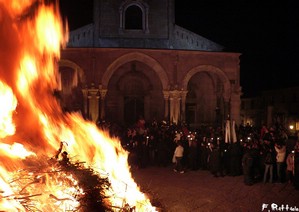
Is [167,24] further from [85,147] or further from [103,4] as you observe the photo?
[85,147]

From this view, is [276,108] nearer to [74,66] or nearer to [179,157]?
[74,66]

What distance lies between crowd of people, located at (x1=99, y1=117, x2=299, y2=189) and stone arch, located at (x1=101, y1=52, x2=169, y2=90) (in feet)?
23.2

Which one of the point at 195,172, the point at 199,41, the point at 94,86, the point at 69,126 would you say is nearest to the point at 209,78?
the point at 199,41

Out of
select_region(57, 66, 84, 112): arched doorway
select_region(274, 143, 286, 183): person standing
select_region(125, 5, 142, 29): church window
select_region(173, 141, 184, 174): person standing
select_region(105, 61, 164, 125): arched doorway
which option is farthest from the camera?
select_region(105, 61, 164, 125): arched doorway

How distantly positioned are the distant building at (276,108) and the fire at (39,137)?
25482 millimetres

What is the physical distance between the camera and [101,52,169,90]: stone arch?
80.8 feet

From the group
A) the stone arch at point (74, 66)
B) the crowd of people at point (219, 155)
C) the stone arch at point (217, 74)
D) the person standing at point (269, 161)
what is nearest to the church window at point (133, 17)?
the stone arch at point (74, 66)

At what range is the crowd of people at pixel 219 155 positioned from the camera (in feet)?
41.2

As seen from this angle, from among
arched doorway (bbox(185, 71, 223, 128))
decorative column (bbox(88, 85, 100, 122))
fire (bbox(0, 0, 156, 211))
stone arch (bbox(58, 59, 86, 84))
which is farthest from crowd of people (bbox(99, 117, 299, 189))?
arched doorway (bbox(185, 71, 223, 128))

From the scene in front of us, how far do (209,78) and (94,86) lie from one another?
1057 centimetres

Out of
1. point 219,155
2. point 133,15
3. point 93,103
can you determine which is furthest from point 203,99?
point 219,155

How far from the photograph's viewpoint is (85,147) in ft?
30.7

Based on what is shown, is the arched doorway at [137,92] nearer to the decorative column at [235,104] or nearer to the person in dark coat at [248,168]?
the decorative column at [235,104]

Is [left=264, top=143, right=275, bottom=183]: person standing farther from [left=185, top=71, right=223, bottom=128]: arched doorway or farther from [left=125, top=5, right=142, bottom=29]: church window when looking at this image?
[left=125, top=5, right=142, bottom=29]: church window
